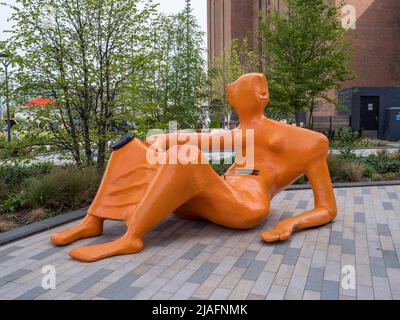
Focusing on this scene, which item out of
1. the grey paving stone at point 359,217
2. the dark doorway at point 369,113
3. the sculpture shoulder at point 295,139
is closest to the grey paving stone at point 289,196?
the grey paving stone at point 359,217

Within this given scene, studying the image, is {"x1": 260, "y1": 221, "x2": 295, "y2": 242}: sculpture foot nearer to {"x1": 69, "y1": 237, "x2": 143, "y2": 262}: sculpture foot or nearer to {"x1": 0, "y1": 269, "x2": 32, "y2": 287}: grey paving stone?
{"x1": 69, "y1": 237, "x2": 143, "y2": 262}: sculpture foot

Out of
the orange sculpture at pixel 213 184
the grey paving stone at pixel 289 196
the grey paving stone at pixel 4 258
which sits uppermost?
the orange sculpture at pixel 213 184

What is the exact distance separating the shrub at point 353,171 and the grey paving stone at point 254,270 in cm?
510

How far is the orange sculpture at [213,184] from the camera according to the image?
3.93 meters

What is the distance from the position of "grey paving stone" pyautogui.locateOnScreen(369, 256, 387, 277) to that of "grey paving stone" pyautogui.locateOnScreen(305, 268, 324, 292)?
0.50 metres

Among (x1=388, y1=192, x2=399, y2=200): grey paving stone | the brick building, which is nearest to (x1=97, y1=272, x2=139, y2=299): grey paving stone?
(x1=388, y1=192, x2=399, y2=200): grey paving stone

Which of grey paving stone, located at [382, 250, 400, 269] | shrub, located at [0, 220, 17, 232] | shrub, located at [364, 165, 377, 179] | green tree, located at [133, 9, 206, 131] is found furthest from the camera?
green tree, located at [133, 9, 206, 131]

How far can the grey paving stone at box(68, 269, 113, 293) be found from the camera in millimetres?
3246

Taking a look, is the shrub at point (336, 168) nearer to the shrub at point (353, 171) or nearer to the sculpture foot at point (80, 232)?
the shrub at point (353, 171)

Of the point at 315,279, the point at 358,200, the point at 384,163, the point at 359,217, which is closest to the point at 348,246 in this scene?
the point at 315,279

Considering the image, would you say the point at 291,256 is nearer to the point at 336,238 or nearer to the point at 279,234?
the point at 279,234

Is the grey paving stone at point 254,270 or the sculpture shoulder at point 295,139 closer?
the grey paving stone at point 254,270

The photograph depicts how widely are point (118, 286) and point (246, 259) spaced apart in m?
1.35

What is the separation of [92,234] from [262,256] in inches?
77.7
